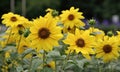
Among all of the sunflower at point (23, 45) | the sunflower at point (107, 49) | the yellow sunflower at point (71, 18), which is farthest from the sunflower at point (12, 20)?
the sunflower at point (107, 49)

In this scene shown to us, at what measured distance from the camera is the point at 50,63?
339cm

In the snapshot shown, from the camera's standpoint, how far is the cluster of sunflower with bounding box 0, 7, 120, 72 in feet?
9.79

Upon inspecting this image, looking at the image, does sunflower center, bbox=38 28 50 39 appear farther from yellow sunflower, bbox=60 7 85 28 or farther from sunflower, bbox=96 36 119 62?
yellow sunflower, bbox=60 7 85 28

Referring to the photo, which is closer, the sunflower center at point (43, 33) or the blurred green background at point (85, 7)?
the sunflower center at point (43, 33)

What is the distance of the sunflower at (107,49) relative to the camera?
338 centimetres

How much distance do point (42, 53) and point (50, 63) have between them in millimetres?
231

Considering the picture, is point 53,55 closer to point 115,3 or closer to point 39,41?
point 39,41

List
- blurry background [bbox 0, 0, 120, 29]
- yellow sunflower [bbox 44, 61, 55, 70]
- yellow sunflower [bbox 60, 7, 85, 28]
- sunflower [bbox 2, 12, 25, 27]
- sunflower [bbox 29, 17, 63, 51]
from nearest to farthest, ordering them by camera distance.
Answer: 1. sunflower [bbox 29, 17, 63, 51]
2. yellow sunflower [bbox 44, 61, 55, 70]
3. sunflower [bbox 2, 12, 25, 27]
4. yellow sunflower [bbox 60, 7, 85, 28]
5. blurry background [bbox 0, 0, 120, 29]

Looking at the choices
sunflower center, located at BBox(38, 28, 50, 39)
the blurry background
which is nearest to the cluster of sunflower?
sunflower center, located at BBox(38, 28, 50, 39)

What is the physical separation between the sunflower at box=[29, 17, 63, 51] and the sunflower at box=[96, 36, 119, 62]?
479 mm

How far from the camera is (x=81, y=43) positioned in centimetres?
318

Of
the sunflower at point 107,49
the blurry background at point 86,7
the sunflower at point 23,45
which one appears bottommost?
the sunflower at point 107,49

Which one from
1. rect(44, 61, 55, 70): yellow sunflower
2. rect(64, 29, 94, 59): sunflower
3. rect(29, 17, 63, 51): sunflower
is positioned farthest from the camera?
rect(44, 61, 55, 70): yellow sunflower

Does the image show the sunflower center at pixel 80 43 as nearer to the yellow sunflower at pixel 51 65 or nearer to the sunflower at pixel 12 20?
the yellow sunflower at pixel 51 65
